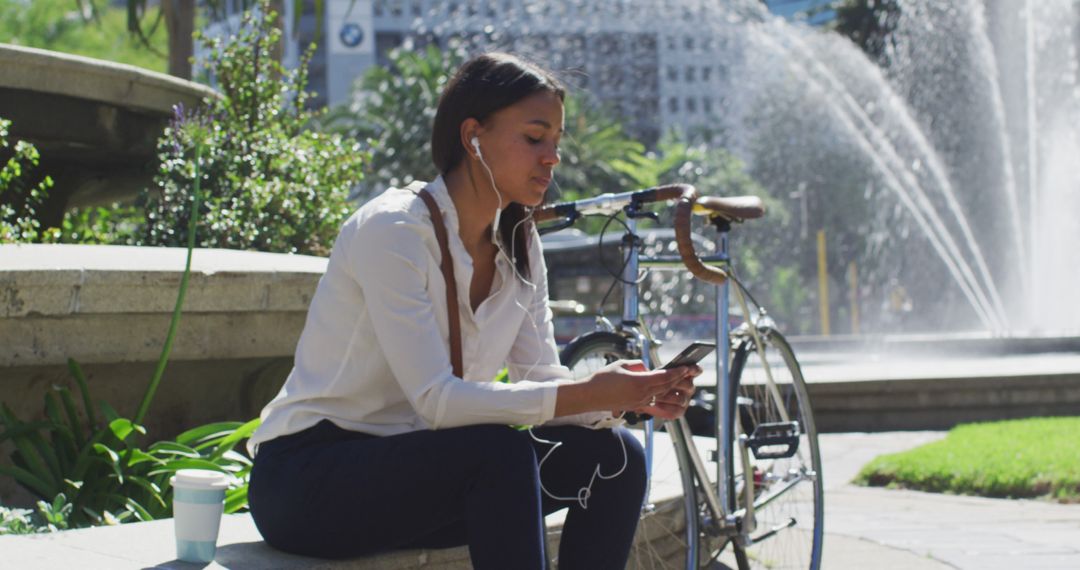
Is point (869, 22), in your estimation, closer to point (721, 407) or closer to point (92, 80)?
point (92, 80)

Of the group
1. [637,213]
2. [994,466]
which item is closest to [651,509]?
[637,213]

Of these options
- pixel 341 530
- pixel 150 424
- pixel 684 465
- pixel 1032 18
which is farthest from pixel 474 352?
pixel 1032 18

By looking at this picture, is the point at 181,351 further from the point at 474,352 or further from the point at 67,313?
the point at 474,352

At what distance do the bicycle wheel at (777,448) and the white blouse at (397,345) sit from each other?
121 centimetres

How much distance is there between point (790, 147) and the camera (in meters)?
47.2

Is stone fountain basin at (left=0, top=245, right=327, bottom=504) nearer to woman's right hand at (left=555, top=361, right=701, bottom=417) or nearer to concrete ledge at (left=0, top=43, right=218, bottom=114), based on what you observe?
concrete ledge at (left=0, top=43, right=218, bottom=114)

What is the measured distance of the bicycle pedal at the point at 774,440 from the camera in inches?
153

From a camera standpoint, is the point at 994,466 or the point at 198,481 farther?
the point at 994,466

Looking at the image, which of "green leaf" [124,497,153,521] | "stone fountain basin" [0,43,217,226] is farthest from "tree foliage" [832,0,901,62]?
"green leaf" [124,497,153,521]

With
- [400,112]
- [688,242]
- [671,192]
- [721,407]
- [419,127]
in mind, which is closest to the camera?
[688,242]

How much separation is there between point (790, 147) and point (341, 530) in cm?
4563

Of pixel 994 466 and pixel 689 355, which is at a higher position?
pixel 689 355

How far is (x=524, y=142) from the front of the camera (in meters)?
2.73

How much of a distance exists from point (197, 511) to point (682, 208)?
134 cm
